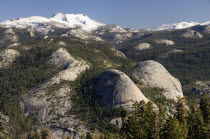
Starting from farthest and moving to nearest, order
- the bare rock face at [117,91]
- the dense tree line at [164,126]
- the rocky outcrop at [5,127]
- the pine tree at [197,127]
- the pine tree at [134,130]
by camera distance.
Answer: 1. the bare rock face at [117,91]
2. the rocky outcrop at [5,127]
3. the pine tree at [134,130]
4. the pine tree at [197,127]
5. the dense tree line at [164,126]

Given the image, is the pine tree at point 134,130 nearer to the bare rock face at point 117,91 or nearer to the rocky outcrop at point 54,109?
the rocky outcrop at point 54,109

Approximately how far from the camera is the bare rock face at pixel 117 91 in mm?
165100

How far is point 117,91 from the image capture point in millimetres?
171875

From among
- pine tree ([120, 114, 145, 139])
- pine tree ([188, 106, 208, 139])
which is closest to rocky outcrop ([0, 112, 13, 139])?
pine tree ([120, 114, 145, 139])

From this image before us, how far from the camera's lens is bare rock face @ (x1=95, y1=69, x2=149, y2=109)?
16510 centimetres

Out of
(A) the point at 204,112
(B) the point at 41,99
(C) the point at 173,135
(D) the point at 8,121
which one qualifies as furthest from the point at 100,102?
(C) the point at 173,135

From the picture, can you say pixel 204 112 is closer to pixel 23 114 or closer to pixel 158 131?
pixel 158 131

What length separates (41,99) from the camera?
17350 cm

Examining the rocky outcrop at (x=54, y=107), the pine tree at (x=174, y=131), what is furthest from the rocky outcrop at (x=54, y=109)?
the pine tree at (x=174, y=131)

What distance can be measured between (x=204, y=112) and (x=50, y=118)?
101849 millimetres

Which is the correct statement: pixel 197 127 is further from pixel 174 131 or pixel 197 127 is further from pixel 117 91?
pixel 117 91

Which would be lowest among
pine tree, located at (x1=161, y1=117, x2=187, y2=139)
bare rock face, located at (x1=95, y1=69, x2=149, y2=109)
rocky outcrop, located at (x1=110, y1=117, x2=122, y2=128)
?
pine tree, located at (x1=161, y1=117, x2=187, y2=139)

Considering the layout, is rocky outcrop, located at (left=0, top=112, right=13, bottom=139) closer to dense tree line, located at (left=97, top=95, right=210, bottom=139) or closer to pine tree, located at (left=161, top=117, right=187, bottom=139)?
dense tree line, located at (left=97, top=95, right=210, bottom=139)

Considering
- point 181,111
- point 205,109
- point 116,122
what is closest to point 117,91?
point 116,122
